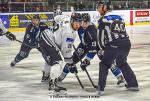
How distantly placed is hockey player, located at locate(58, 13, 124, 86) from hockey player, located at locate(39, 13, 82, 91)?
11.3 inches

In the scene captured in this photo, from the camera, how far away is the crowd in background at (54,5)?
942 inches

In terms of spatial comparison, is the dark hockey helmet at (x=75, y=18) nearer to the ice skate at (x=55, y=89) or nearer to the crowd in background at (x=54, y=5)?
the ice skate at (x=55, y=89)

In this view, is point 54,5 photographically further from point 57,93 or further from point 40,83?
point 57,93

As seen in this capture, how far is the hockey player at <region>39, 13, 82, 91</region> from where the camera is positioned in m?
7.15

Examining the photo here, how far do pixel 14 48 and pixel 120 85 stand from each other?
27.5 ft

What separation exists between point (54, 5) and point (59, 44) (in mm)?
18623

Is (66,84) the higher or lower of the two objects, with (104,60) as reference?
lower

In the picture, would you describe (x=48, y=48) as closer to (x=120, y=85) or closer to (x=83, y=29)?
(x=83, y=29)

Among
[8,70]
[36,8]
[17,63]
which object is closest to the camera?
[8,70]

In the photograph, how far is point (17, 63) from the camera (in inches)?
468

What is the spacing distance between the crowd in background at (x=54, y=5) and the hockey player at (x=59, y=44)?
16182 millimetres

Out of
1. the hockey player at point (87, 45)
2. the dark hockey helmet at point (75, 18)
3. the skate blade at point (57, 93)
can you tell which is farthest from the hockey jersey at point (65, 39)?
the skate blade at point (57, 93)

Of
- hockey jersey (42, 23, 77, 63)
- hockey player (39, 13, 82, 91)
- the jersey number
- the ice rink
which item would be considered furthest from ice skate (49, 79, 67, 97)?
the jersey number

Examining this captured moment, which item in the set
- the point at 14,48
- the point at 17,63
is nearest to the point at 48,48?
the point at 17,63
